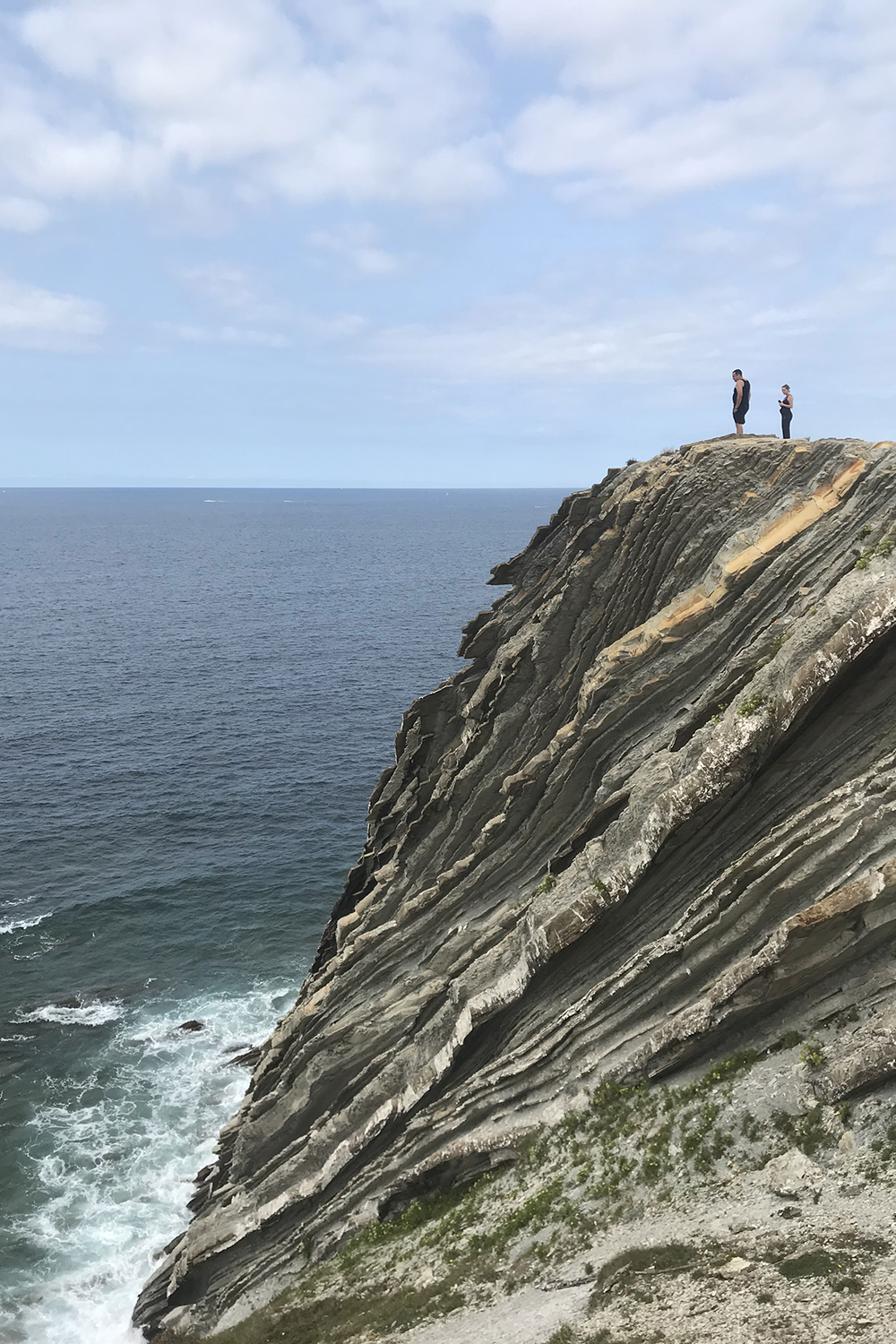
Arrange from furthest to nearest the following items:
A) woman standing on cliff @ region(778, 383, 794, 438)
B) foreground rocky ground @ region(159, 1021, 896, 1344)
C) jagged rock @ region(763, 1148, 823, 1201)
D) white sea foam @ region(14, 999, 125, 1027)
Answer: white sea foam @ region(14, 999, 125, 1027)
woman standing on cliff @ region(778, 383, 794, 438)
jagged rock @ region(763, 1148, 823, 1201)
foreground rocky ground @ region(159, 1021, 896, 1344)

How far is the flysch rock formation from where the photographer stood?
21594 mm

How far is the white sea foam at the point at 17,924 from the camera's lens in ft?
196

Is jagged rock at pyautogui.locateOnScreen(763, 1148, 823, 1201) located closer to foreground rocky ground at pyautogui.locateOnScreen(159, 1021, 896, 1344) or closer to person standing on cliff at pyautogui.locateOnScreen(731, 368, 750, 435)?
foreground rocky ground at pyautogui.locateOnScreen(159, 1021, 896, 1344)

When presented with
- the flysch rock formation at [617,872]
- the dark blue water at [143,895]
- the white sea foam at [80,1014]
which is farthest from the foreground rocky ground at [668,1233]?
the white sea foam at [80,1014]

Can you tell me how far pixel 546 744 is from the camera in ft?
117

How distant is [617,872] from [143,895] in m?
48.7

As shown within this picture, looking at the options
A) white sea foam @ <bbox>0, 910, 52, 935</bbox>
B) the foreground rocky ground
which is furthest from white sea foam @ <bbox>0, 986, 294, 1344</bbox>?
the foreground rocky ground

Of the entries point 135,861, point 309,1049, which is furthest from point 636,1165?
point 135,861

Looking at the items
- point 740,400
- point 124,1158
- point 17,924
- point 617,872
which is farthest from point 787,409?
point 17,924

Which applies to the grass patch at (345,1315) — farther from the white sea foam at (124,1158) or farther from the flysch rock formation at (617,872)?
the white sea foam at (124,1158)

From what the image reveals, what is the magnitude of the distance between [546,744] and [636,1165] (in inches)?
672

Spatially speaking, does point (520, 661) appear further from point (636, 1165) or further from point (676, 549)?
point (636, 1165)

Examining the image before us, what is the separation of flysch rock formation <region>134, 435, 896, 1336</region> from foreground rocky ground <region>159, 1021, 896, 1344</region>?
922 mm

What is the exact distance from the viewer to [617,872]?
25094 millimetres
